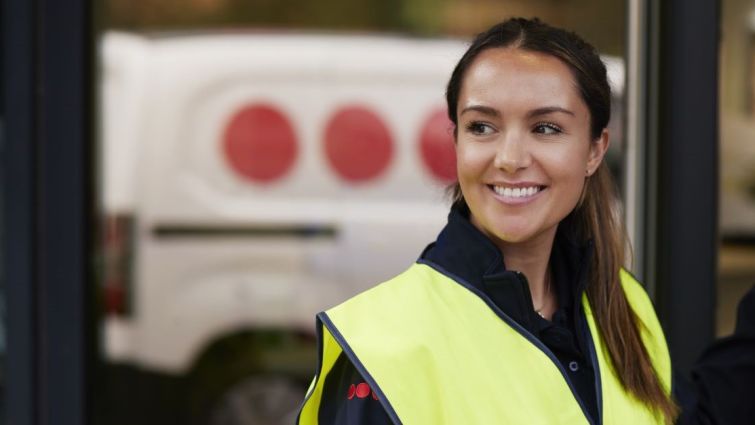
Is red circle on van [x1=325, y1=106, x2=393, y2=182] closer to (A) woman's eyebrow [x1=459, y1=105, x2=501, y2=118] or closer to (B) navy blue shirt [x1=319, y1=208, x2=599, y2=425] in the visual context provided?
(B) navy blue shirt [x1=319, y1=208, x2=599, y2=425]

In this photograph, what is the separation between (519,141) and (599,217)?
29 centimetres

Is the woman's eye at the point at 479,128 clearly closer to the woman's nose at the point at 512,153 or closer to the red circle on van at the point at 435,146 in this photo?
the woman's nose at the point at 512,153

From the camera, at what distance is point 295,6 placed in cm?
465

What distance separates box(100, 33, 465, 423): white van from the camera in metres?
4.04

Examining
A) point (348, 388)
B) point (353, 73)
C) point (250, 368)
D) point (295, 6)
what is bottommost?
point (250, 368)

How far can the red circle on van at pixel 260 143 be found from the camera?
4156 millimetres

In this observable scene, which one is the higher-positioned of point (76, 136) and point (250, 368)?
point (76, 136)

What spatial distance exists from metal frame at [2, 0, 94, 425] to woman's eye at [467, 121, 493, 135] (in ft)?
4.23

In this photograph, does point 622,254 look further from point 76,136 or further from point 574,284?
point 76,136

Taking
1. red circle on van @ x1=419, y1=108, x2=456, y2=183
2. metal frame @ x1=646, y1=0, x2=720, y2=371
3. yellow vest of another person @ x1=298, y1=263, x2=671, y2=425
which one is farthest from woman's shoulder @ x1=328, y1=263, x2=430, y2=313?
red circle on van @ x1=419, y1=108, x2=456, y2=183

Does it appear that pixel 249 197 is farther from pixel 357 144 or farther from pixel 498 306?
pixel 498 306

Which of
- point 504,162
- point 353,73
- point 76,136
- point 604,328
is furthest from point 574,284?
point 353,73

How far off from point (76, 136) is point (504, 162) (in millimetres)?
1352

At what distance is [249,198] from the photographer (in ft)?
→ 13.5
